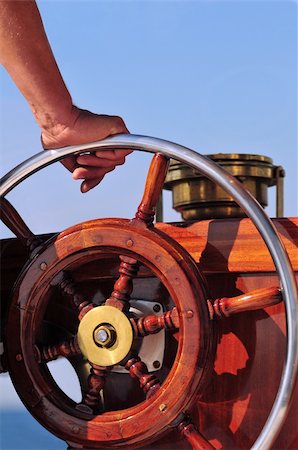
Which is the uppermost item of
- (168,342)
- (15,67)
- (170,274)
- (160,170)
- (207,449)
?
(15,67)

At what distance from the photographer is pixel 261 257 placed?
3.78 feet

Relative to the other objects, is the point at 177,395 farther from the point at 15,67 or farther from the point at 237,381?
the point at 15,67

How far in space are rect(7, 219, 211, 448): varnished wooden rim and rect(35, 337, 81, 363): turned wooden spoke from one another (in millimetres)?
19

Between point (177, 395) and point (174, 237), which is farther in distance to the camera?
point (174, 237)

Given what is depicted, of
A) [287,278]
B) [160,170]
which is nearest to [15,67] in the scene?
[160,170]

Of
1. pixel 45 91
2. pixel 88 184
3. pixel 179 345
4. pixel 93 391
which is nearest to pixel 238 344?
pixel 179 345

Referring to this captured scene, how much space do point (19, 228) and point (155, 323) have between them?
269 millimetres

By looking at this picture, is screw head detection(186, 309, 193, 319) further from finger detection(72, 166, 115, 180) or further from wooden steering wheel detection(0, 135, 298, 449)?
finger detection(72, 166, 115, 180)

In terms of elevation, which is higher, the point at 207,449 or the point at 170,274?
the point at 170,274

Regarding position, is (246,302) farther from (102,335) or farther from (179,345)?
(102,335)

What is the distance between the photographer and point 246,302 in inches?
41.9

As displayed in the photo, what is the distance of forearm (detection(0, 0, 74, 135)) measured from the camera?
3.26ft

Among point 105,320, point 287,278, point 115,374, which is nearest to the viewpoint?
point 287,278

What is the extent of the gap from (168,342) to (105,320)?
128 mm
